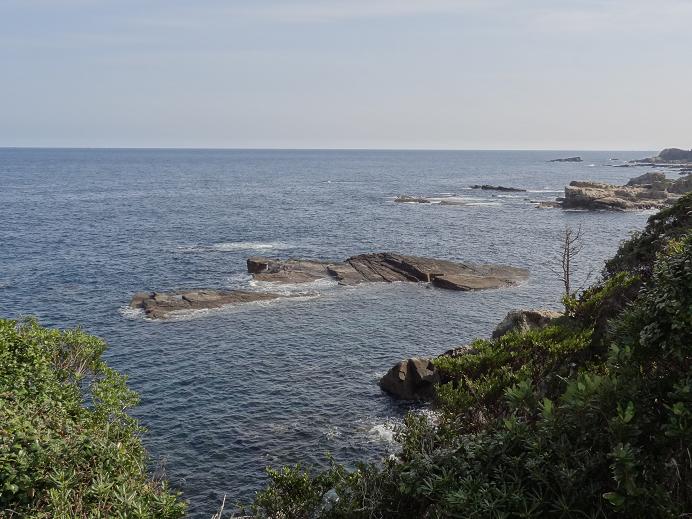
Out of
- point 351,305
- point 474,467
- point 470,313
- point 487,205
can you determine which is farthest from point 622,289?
point 487,205

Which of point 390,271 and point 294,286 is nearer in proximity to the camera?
point 294,286

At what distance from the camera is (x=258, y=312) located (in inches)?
2277

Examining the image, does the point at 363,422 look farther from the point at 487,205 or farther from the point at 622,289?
the point at 487,205

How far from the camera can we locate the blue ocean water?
34469 mm

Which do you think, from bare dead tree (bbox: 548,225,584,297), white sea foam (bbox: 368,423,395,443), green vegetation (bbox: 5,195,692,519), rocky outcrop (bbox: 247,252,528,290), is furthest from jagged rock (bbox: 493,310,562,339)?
rocky outcrop (bbox: 247,252,528,290)

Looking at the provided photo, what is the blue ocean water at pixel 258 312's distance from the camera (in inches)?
1357

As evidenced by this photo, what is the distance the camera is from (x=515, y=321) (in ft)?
142

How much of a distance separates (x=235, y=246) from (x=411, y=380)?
5638cm

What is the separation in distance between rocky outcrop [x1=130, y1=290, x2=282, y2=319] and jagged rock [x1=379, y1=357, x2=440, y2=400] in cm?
2463

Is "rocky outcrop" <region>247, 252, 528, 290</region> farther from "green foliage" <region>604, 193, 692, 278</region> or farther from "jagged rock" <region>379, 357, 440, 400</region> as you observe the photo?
"green foliage" <region>604, 193, 692, 278</region>

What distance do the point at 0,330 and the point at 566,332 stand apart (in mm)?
22079

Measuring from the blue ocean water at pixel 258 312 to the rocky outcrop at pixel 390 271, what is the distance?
228cm

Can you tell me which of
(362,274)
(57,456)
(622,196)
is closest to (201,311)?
(362,274)

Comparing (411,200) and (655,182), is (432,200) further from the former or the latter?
(655,182)
